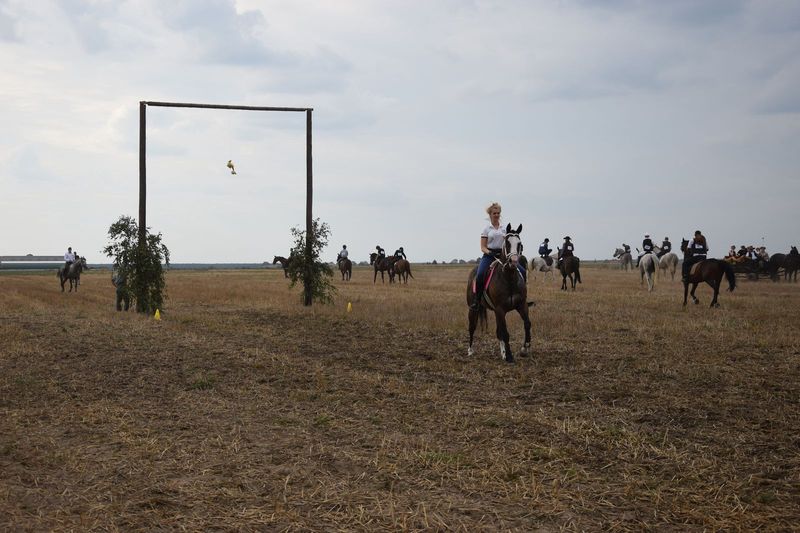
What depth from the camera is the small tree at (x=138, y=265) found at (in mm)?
22078

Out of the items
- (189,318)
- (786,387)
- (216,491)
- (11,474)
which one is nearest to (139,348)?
(189,318)

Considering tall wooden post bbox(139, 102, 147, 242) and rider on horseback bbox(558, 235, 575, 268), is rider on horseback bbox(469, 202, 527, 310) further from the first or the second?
rider on horseback bbox(558, 235, 575, 268)

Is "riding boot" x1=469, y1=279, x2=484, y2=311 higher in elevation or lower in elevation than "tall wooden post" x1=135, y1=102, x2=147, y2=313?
lower

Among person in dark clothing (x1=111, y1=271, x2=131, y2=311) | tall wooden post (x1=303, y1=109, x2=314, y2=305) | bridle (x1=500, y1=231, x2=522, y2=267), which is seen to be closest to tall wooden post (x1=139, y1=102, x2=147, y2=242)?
person in dark clothing (x1=111, y1=271, x2=131, y2=311)

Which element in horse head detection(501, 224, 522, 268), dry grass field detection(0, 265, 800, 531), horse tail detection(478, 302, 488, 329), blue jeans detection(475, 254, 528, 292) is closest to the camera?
dry grass field detection(0, 265, 800, 531)

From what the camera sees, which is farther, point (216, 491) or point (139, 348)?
point (139, 348)

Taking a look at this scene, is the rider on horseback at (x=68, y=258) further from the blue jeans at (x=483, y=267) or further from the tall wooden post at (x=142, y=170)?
the blue jeans at (x=483, y=267)

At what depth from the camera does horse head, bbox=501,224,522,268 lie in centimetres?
1197

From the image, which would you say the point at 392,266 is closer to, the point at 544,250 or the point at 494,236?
→ the point at 544,250

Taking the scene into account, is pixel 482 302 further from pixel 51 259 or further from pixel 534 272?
pixel 51 259

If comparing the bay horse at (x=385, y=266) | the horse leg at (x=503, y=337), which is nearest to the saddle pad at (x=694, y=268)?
the horse leg at (x=503, y=337)

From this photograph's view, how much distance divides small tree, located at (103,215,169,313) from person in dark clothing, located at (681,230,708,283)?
1661cm

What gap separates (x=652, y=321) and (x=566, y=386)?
8874 millimetres

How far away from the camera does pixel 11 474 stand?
6.23 meters
